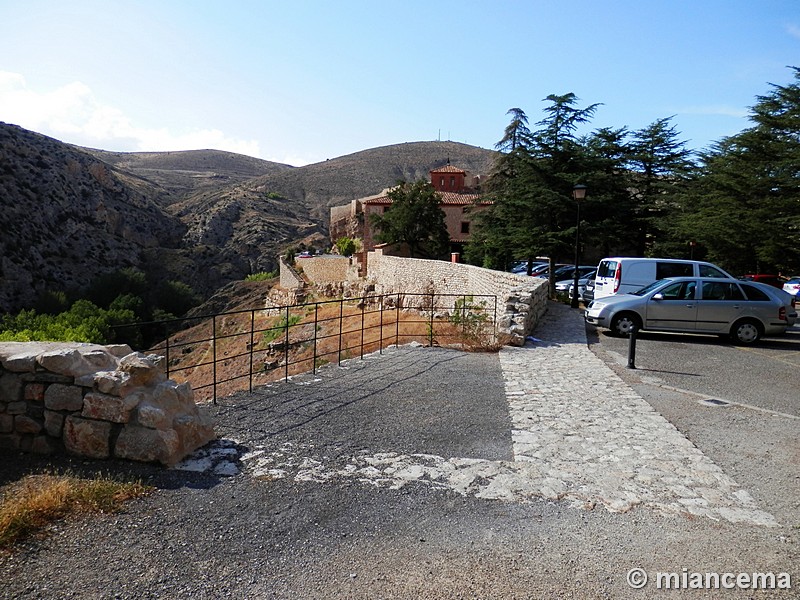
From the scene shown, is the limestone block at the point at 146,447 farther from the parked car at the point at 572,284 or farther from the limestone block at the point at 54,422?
the parked car at the point at 572,284

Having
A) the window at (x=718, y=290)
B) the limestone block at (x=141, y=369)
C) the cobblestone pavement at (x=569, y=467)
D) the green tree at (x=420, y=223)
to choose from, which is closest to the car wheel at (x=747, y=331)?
the window at (x=718, y=290)

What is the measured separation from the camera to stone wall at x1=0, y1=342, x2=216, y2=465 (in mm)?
4957

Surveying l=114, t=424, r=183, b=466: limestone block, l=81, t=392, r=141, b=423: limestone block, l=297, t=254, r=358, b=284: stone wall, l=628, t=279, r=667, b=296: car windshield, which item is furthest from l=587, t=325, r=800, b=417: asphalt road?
l=297, t=254, r=358, b=284: stone wall

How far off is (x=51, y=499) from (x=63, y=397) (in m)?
1.19

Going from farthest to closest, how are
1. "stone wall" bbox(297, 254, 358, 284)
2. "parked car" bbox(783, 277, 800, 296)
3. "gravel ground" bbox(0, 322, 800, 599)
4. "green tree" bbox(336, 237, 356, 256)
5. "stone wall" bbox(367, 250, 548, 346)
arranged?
"green tree" bbox(336, 237, 356, 256) → "stone wall" bbox(297, 254, 358, 284) → "parked car" bbox(783, 277, 800, 296) → "stone wall" bbox(367, 250, 548, 346) → "gravel ground" bbox(0, 322, 800, 599)

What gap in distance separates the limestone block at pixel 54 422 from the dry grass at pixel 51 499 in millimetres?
Answer: 496

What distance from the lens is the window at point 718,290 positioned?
13250 millimetres

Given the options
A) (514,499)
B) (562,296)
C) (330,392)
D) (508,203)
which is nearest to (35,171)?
(508,203)

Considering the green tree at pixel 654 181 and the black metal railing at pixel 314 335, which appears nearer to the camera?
the black metal railing at pixel 314 335

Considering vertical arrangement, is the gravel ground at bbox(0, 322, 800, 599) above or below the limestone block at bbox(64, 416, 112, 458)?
below

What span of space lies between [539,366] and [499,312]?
497cm

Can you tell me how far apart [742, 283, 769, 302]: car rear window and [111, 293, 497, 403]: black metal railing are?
603cm

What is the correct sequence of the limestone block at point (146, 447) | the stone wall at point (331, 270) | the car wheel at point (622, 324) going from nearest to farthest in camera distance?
1. the limestone block at point (146, 447)
2. the car wheel at point (622, 324)
3. the stone wall at point (331, 270)

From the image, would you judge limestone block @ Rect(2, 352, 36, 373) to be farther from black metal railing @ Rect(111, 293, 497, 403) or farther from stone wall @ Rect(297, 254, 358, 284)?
stone wall @ Rect(297, 254, 358, 284)
